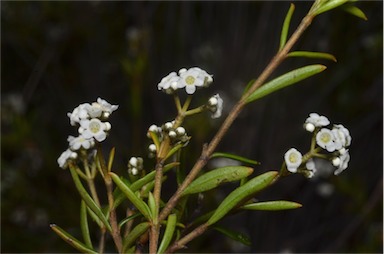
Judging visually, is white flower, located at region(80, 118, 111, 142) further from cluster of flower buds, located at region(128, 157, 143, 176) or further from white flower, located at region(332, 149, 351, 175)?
white flower, located at region(332, 149, 351, 175)

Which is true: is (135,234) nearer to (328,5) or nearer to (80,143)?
(80,143)

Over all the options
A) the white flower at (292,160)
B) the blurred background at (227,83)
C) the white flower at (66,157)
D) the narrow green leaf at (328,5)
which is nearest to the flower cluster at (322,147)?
the white flower at (292,160)

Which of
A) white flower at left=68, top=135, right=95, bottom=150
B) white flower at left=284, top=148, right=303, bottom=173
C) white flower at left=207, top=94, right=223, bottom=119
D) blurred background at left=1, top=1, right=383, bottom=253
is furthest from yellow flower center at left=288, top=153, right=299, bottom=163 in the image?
blurred background at left=1, top=1, right=383, bottom=253

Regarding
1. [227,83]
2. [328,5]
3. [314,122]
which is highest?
[227,83]

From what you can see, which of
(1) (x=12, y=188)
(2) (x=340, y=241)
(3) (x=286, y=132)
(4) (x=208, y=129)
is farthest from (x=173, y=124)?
(3) (x=286, y=132)

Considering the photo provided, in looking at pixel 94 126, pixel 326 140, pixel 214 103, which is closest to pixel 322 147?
pixel 326 140

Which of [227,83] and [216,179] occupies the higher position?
[227,83]

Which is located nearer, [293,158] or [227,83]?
[293,158]
